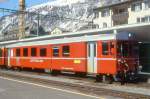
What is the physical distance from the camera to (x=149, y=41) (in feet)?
94.1

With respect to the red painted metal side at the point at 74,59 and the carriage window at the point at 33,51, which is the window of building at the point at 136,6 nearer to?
the carriage window at the point at 33,51

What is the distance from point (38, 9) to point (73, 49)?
61.1 meters

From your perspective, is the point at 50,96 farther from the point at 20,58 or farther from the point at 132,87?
the point at 20,58

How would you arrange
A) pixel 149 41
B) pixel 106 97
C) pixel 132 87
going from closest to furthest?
1. pixel 106 97
2. pixel 132 87
3. pixel 149 41

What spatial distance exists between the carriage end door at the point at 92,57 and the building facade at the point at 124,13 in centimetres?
4004

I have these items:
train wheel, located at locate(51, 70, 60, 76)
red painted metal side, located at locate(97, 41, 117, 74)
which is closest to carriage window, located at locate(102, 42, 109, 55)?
red painted metal side, located at locate(97, 41, 117, 74)

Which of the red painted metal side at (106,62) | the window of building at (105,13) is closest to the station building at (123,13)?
the window of building at (105,13)

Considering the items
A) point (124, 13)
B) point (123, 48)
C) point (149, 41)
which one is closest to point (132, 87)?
point (123, 48)

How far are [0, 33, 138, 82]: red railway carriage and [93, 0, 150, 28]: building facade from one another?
114 ft

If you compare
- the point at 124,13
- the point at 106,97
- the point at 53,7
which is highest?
the point at 53,7

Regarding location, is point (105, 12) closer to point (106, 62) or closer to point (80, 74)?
point (80, 74)

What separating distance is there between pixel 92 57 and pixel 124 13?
45.1 m

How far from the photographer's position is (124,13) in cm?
6856

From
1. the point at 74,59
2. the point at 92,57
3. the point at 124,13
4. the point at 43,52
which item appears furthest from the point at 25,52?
the point at 124,13
